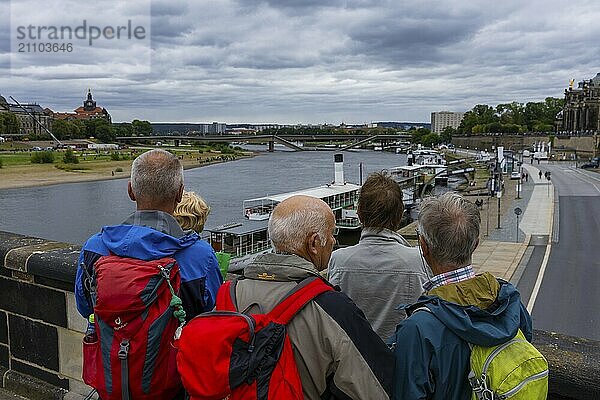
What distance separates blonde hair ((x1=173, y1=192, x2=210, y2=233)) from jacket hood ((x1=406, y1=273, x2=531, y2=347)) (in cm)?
105

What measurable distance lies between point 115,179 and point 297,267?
59009 millimetres

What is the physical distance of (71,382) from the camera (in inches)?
118

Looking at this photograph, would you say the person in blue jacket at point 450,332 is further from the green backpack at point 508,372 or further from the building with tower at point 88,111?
the building with tower at point 88,111

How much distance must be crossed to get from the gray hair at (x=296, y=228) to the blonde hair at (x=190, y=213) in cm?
71

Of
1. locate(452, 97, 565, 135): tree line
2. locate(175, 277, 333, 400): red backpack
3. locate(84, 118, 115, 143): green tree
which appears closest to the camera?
locate(175, 277, 333, 400): red backpack

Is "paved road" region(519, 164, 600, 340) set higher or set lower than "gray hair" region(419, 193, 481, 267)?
lower

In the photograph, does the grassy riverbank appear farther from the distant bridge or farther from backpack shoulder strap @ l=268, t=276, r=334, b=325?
backpack shoulder strap @ l=268, t=276, r=334, b=325

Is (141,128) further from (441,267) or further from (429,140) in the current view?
(441,267)

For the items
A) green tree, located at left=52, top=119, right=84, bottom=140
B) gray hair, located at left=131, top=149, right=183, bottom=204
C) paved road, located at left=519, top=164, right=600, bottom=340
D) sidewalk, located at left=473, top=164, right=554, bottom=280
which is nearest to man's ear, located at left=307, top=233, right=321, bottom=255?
gray hair, located at left=131, top=149, right=183, bottom=204

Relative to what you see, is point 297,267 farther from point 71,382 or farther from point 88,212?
point 88,212

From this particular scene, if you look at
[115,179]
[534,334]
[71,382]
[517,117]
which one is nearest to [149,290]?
[534,334]

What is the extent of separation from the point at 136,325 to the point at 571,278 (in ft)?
70.4

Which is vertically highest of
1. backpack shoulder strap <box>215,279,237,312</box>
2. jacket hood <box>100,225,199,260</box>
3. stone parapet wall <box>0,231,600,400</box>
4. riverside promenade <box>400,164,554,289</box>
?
jacket hood <box>100,225,199,260</box>

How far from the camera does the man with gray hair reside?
182 cm
